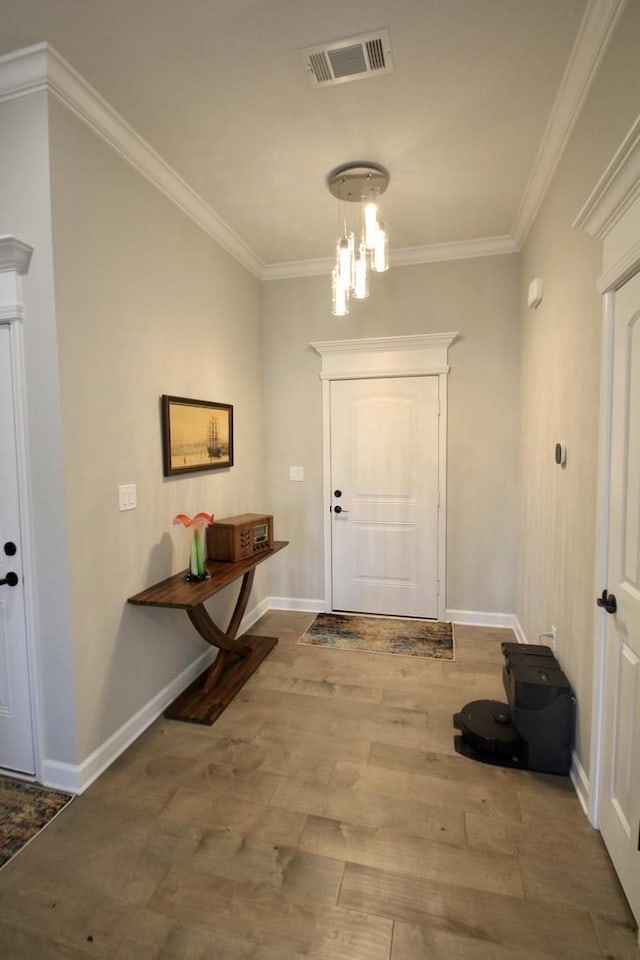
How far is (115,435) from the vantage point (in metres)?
2.09

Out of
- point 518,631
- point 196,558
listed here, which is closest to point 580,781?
point 518,631

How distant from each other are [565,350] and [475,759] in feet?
6.48

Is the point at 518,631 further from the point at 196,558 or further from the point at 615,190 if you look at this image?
the point at 615,190

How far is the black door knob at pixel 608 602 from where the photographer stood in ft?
5.00

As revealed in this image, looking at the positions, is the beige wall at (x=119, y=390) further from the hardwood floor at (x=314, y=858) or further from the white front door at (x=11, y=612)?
the hardwood floor at (x=314, y=858)

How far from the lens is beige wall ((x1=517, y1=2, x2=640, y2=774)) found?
62.5 inches

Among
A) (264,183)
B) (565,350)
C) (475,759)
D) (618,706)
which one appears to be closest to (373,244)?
(264,183)

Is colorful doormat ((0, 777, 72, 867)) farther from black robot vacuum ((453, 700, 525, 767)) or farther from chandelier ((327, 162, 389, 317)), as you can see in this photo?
chandelier ((327, 162, 389, 317))

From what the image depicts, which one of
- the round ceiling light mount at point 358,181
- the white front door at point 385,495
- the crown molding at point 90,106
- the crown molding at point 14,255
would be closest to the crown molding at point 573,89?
the round ceiling light mount at point 358,181

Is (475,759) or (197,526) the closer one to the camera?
(475,759)

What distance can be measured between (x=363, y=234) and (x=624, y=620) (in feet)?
7.11

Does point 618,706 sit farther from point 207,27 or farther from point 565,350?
point 207,27

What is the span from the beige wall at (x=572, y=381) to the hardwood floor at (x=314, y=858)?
498 millimetres

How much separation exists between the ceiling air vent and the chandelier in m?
0.50
